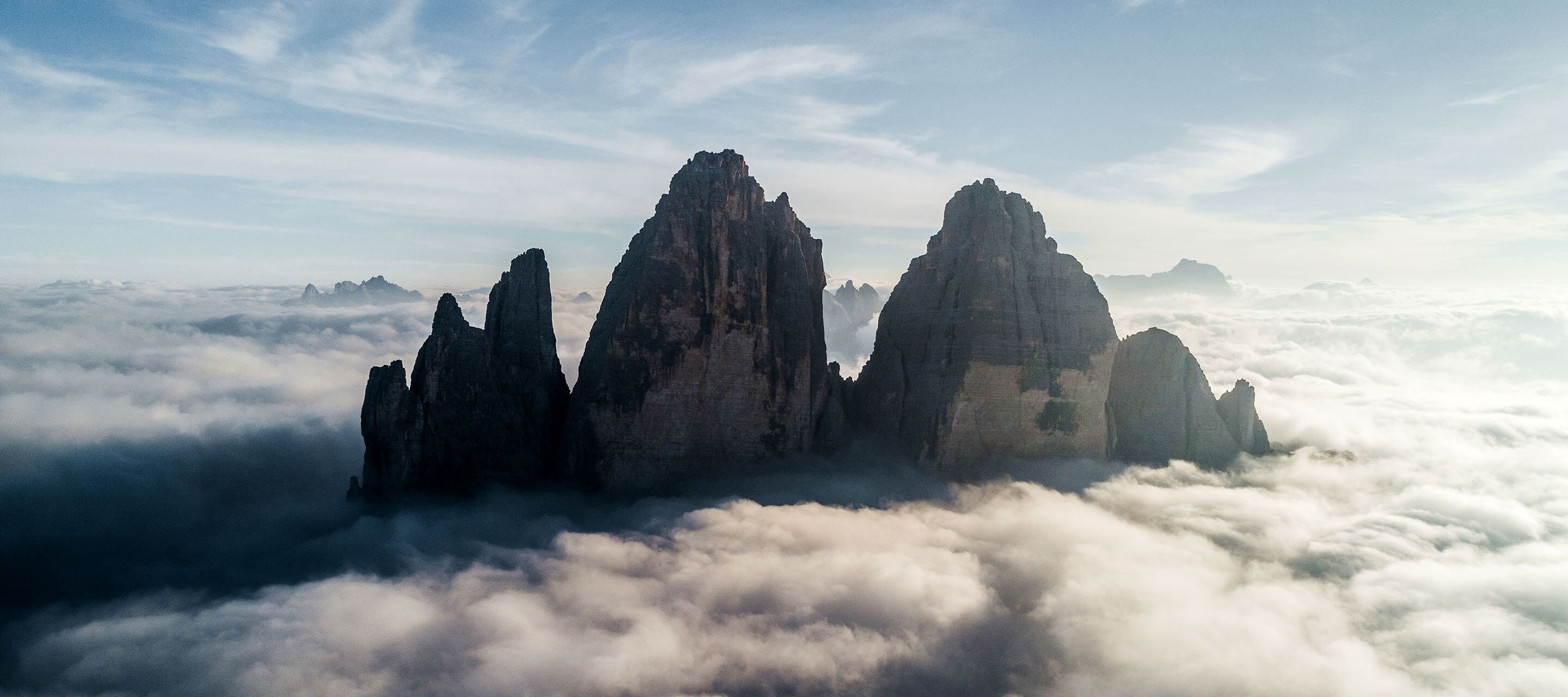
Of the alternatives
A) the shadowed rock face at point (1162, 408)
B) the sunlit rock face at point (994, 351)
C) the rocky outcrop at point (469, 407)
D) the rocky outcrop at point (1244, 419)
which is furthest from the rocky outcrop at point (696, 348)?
the rocky outcrop at point (1244, 419)

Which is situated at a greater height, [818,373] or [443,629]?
[818,373]

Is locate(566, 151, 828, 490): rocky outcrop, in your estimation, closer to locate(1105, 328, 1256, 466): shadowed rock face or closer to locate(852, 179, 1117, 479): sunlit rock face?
locate(852, 179, 1117, 479): sunlit rock face

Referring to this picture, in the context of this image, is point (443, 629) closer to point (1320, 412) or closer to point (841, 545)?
point (841, 545)

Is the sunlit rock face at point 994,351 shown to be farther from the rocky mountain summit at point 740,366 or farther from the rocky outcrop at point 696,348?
the rocky outcrop at point 696,348

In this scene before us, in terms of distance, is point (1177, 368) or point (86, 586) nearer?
point (86, 586)

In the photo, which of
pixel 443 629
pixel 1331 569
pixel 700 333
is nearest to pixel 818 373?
pixel 700 333

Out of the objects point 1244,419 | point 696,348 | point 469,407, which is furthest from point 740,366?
point 1244,419
